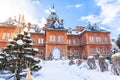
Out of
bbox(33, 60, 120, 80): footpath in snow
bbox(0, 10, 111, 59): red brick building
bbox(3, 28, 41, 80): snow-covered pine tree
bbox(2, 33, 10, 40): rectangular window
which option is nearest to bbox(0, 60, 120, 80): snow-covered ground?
bbox(33, 60, 120, 80): footpath in snow

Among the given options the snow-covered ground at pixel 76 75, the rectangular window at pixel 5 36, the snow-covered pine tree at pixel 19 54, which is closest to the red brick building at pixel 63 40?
the rectangular window at pixel 5 36

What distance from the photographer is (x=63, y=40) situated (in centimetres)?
3644

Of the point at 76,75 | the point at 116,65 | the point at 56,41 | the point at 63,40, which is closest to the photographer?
the point at 116,65

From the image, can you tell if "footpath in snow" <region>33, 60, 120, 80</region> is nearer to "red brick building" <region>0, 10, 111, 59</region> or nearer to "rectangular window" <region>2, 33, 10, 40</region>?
"red brick building" <region>0, 10, 111, 59</region>

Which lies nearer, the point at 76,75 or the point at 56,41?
the point at 76,75

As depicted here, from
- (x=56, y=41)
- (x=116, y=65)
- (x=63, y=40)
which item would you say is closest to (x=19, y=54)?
(x=116, y=65)

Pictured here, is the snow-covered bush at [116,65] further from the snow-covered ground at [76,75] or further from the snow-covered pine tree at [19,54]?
the snow-covered pine tree at [19,54]

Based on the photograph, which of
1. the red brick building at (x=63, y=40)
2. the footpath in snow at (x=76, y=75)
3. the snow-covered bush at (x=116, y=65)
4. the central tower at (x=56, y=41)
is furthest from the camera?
the red brick building at (x=63, y=40)

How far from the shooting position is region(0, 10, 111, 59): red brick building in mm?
35500

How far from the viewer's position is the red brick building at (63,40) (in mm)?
35500

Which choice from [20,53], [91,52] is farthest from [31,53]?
[91,52]

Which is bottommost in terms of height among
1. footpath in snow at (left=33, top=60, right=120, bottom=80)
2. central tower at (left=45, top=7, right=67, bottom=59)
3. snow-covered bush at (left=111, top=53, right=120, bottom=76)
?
footpath in snow at (left=33, top=60, right=120, bottom=80)

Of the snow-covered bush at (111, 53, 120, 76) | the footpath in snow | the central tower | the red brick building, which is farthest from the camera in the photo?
the red brick building

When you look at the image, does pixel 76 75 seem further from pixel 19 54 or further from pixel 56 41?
pixel 56 41
